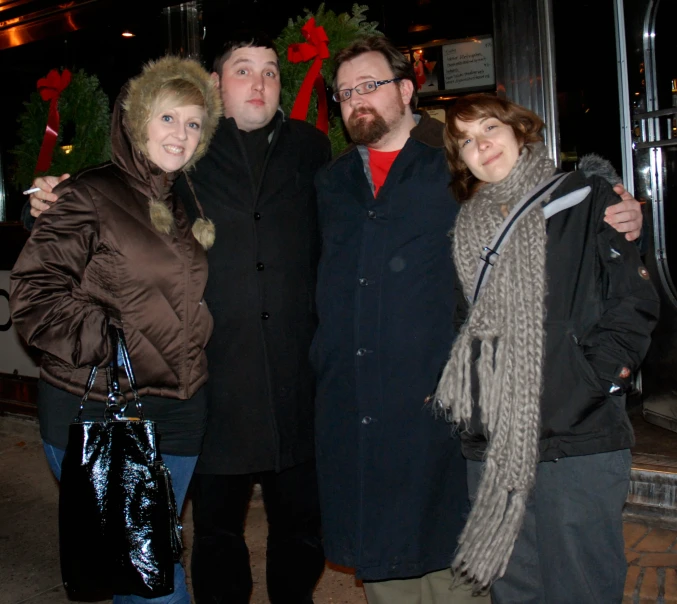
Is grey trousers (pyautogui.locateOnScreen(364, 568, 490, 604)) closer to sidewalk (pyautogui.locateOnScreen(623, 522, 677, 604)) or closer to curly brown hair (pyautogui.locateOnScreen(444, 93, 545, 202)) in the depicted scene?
sidewalk (pyautogui.locateOnScreen(623, 522, 677, 604))

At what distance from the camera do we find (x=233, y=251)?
3066mm

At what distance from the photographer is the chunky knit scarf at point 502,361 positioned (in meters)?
2.42

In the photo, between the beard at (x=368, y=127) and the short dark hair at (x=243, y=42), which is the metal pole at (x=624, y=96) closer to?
the beard at (x=368, y=127)

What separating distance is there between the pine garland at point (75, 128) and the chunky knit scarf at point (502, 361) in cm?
362

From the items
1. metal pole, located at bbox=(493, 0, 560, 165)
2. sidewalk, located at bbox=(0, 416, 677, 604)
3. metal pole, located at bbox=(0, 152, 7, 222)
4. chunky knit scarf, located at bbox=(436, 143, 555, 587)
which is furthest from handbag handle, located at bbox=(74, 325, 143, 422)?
metal pole, located at bbox=(0, 152, 7, 222)

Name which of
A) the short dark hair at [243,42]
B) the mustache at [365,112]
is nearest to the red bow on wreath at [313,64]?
the short dark hair at [243,42]

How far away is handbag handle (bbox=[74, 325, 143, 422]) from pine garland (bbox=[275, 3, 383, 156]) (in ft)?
6.02

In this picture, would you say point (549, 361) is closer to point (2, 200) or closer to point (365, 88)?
point (365, 88)

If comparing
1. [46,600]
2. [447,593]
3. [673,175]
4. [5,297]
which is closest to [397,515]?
[447,593]

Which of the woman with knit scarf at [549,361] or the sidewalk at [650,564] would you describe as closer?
the woman with knit scarf at [549,361]

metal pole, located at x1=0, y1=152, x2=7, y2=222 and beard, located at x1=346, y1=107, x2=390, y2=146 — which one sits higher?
metal pole, located at x1=0, y1=152, x2=7, y2=222

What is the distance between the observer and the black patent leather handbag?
248 cm

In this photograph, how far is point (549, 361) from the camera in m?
2.45

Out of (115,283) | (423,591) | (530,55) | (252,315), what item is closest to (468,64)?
(530,55)
